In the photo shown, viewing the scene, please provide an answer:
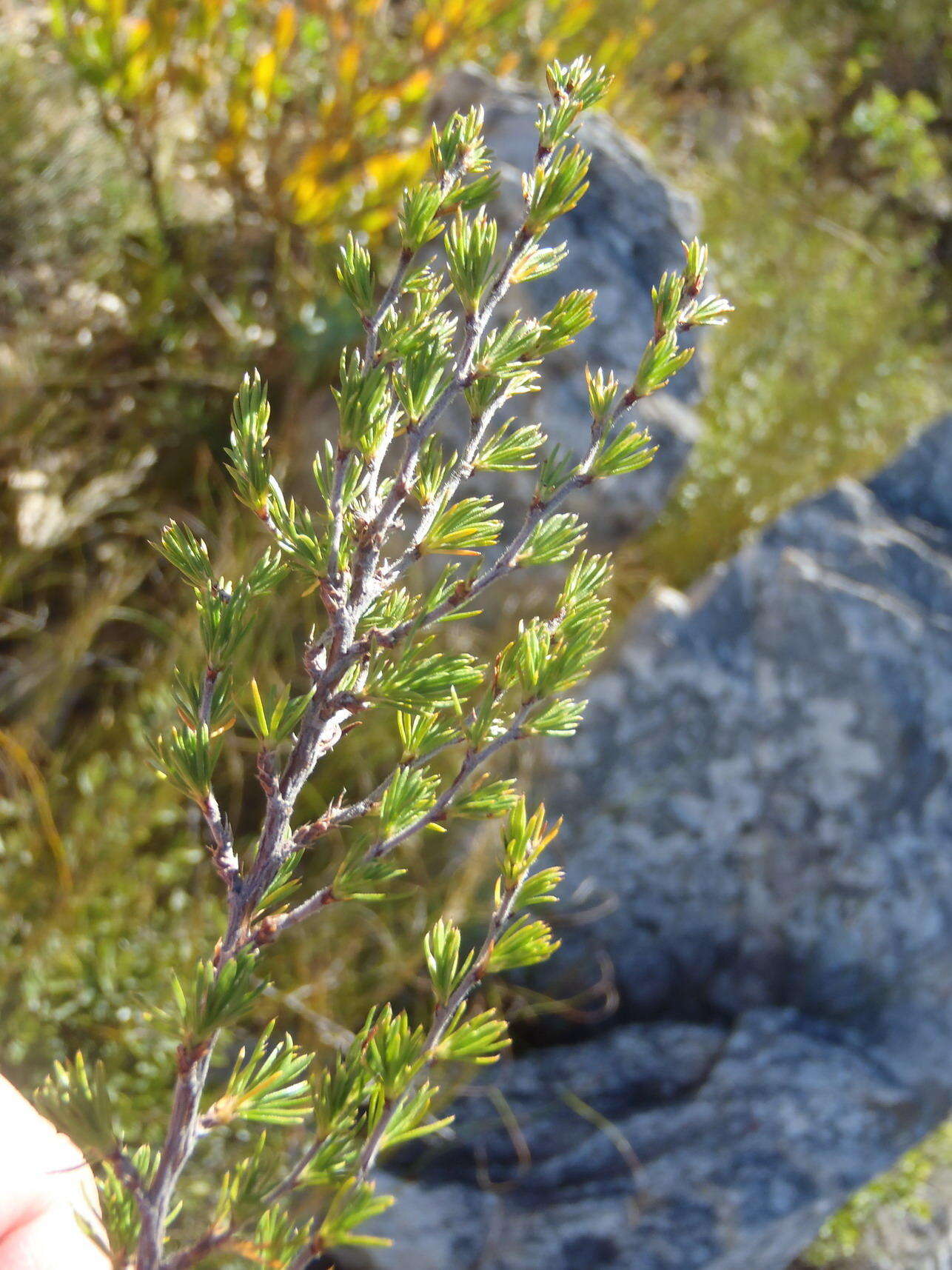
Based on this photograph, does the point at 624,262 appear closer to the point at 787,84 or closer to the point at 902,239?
the point at 902,239

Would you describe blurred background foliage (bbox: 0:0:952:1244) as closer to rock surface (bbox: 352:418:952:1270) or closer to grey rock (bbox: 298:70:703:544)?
grey rock (bbox: 298:70:703:544)

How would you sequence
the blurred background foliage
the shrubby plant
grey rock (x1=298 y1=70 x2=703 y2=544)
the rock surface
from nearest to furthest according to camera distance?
1. the shrubby plant
2. the blurred background foliage
3. the rock surface
4. grey rock (x1=298 y1=70 x2=703 y2=544)

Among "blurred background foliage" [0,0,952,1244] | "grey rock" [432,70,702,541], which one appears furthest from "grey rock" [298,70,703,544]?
"blurred background foliage" [0,0,952,1244]

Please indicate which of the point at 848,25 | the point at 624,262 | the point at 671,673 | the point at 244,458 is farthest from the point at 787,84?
the point at 244,458

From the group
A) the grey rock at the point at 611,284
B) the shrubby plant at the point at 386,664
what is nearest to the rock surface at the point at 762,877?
the grey rock at the point at 611,284

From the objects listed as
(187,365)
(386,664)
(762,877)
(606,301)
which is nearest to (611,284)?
(606,301)

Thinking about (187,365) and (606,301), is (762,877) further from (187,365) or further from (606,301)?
(187,365)

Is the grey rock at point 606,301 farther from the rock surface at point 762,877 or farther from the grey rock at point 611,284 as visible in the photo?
the rock surface at point 762,877
